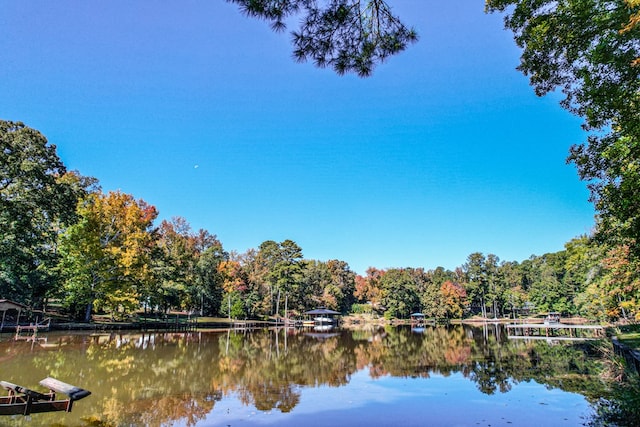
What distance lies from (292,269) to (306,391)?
39.3m

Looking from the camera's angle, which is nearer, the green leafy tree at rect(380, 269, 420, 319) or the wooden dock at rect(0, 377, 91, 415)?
the wooden dock at rect(0, 377, 91, 415)

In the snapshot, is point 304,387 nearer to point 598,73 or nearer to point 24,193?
point 598,73

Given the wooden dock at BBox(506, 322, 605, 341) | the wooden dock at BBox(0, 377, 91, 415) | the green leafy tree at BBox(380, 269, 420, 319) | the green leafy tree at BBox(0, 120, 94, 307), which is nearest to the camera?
the wooden dock at BBox(0, 377, 91, 415)

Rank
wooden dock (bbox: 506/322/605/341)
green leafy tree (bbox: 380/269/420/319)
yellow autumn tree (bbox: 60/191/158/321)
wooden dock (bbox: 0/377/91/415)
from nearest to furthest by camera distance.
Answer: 1. wooden dock (bbox: 0/377/91/415)
2. yellow autumn tree (bbox: 60/191/158/321)
3. wooden dock (bbox: 506/322/605/341)
4. green leafy tree (bbox: 380/269/420/319)

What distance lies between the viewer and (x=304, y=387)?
10.6m

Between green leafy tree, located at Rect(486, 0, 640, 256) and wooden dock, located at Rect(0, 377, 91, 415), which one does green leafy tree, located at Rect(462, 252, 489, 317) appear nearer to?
green leafy tree, located at Rect(486, 0, 640, 256)

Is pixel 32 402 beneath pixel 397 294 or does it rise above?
beneath

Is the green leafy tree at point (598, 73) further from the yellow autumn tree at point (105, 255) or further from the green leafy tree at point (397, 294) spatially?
the green leafy tree at point (397, 294)

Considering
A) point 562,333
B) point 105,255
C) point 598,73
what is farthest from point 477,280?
point 598,73

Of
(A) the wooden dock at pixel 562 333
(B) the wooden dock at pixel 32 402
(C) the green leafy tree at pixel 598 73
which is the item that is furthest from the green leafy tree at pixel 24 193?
(A) the wooden dock at pixel 562 333

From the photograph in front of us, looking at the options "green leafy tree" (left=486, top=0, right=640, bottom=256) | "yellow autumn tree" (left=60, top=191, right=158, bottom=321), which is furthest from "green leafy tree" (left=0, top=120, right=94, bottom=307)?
"green leafy tree" (left=486, top=0, right=640, bottom=256)

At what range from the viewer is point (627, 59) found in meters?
6.32

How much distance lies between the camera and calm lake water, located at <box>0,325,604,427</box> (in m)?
7.54

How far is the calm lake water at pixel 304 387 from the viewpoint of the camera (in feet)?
24.7
